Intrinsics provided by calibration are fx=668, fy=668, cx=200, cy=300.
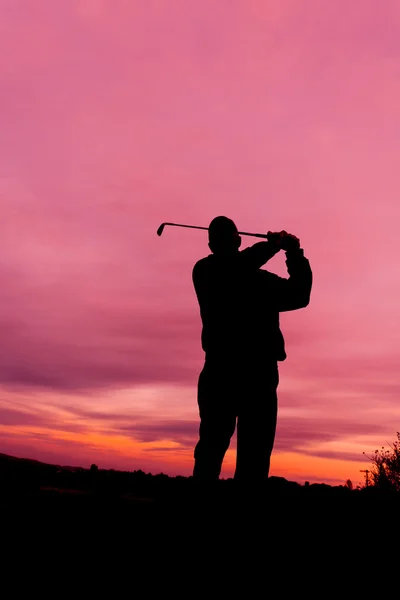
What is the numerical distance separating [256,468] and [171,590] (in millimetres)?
3127

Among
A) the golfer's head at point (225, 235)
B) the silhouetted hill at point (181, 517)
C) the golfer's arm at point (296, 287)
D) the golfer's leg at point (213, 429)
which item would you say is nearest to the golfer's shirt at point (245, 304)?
the golfer's arm at point (296, 287)

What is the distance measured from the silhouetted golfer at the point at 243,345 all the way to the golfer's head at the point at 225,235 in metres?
0.01

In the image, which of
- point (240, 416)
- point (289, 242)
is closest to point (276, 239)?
point (289, 242)

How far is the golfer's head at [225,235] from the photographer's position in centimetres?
740

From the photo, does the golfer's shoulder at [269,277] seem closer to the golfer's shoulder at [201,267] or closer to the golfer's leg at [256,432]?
the golfer's shoulder at [201,267]

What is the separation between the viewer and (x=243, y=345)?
278 inches

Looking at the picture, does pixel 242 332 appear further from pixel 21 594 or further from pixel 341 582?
pixel 21 594

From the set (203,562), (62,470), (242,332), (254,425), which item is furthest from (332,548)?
(62,470)

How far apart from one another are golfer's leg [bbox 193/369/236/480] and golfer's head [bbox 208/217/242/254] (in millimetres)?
1388

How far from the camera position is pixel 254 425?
22.6 feet

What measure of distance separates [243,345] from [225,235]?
1259 mm

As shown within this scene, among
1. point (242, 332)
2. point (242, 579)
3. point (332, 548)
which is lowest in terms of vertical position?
point (242, 579)

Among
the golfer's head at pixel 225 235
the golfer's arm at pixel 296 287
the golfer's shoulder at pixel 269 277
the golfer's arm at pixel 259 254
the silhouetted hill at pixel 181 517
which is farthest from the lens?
the golfer's head at pixel 225 235

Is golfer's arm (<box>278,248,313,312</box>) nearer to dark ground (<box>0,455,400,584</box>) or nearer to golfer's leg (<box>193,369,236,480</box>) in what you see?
golfer's leg (<box>193,369,236,480</box>)
